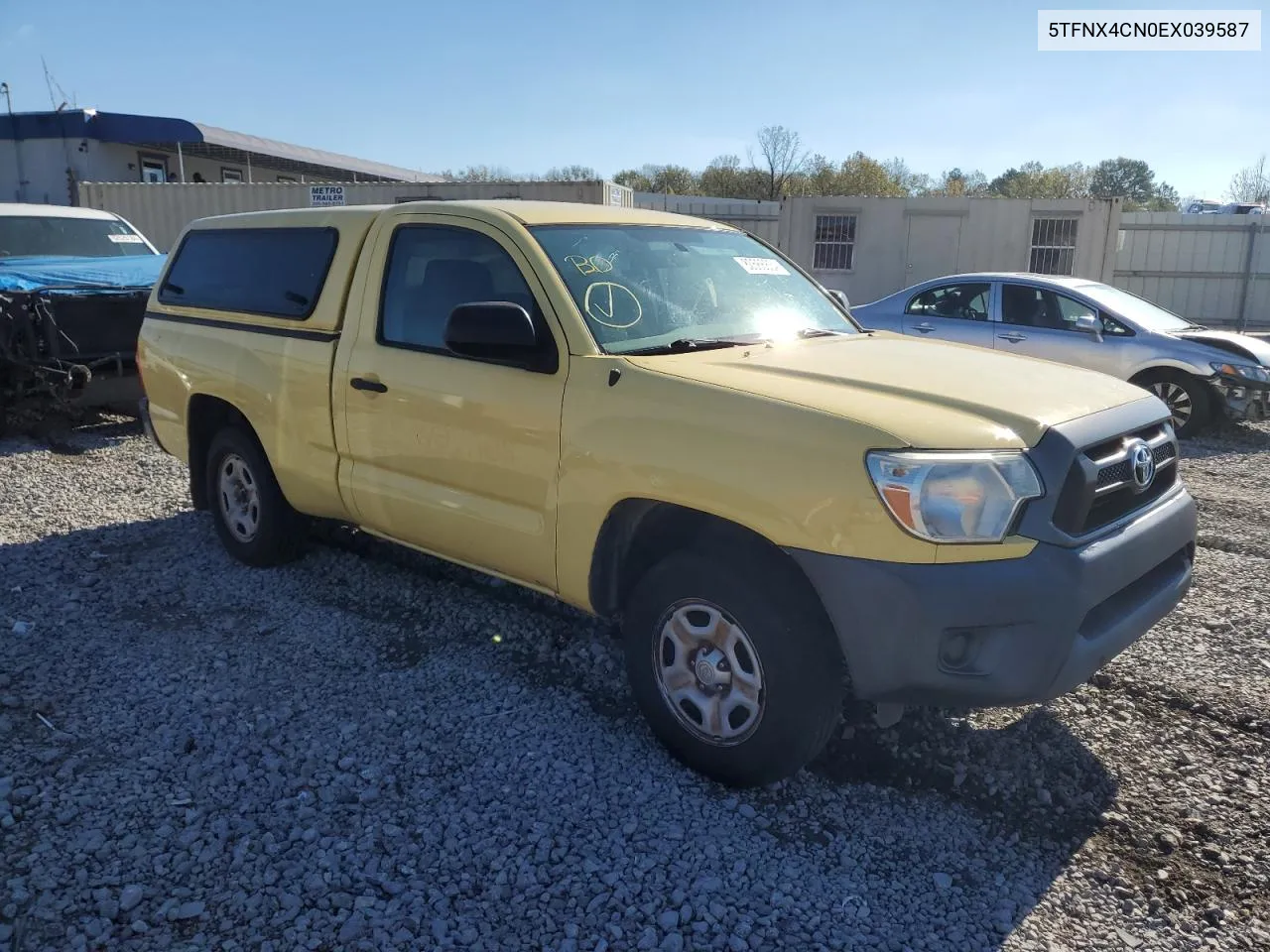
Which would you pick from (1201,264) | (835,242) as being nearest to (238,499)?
(835,242)

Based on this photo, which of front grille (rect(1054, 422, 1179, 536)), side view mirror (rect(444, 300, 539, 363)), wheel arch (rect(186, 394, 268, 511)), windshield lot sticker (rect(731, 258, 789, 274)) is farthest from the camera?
wheel arch (rect(186, 394, 268, 511))

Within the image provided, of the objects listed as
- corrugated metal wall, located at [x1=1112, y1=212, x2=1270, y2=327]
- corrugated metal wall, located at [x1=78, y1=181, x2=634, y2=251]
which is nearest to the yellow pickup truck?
corrugated metal wall, located at [x1=78, y1=181, x2=634, y2=251]

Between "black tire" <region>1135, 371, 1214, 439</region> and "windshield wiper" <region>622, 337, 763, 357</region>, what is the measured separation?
23.2ft

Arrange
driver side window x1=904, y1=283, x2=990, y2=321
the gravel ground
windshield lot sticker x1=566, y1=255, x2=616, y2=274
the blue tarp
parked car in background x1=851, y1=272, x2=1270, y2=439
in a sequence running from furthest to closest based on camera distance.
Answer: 1. driver side window x1=904, y1=283, x2=990, y2=321
2. parked car in background x1=851, y1=272, x2=1270, y2=439
3. the blue tarp
4. windshield lot sticker x1=566, y1=255, x2=616, y2=274
5. the gravel ground

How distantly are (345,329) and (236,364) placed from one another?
3.09 feet

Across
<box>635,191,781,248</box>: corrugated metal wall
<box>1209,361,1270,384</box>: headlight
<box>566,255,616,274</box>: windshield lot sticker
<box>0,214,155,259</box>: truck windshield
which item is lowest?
<box>1209,361,1270,384</box>: headlight

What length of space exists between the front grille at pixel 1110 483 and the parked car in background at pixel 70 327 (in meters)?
8.15

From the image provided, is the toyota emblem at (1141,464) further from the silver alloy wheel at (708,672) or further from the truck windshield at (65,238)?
the truck windshield at (65,238)

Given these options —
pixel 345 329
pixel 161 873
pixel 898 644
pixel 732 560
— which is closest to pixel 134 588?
pixel 345 329

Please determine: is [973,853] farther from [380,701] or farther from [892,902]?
[380,701]

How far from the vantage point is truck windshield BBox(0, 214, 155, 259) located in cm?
1010

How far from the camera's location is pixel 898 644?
271cm

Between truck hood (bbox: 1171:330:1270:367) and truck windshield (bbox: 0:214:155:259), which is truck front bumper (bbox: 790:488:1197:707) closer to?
truck hood (bbox: 1171:330:1270:367)

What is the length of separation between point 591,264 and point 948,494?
175 cm
